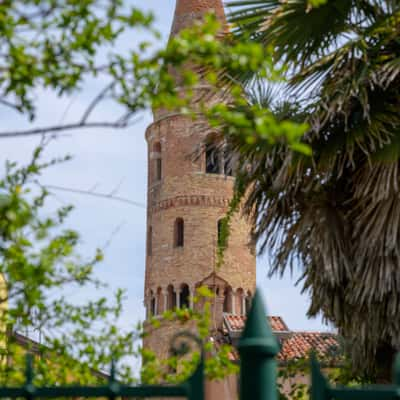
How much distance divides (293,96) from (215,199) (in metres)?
30.2

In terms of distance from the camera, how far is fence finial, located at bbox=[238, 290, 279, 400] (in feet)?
8.23

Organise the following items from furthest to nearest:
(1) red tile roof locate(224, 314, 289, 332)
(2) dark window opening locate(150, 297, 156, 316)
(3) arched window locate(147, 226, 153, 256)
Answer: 1. (3) arched window locate(147, 226, 153, 256)
2. (2) dark window opening locate(150, 297, 156, 316)
3. (1) red tile roof locate(224, 314, 289, 332)

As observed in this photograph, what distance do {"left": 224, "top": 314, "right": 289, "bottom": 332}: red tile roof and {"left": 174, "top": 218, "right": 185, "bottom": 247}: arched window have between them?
5.48m

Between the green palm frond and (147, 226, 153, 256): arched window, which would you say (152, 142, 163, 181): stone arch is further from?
the green palm frond

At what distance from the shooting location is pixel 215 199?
37469 millimetres

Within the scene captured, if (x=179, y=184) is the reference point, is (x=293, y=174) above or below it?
below

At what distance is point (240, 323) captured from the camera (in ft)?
103

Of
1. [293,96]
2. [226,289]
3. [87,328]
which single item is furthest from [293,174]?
[226,289]

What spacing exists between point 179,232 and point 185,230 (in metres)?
0.86

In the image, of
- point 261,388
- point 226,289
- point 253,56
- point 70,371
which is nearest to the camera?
point 261,388

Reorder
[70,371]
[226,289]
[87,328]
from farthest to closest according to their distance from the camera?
[226,289] < [87,328] < [70,371]

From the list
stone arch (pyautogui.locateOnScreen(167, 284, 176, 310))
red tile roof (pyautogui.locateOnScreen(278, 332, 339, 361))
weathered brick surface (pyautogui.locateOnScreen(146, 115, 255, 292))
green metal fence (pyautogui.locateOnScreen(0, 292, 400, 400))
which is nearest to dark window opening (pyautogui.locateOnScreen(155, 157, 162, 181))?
weathered brick surface (pyautogui.locateOnScreen(146, 115, 255, 292))

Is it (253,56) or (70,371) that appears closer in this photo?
(253,56)

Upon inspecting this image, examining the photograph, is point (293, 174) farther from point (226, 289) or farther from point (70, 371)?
point (226, 289)
